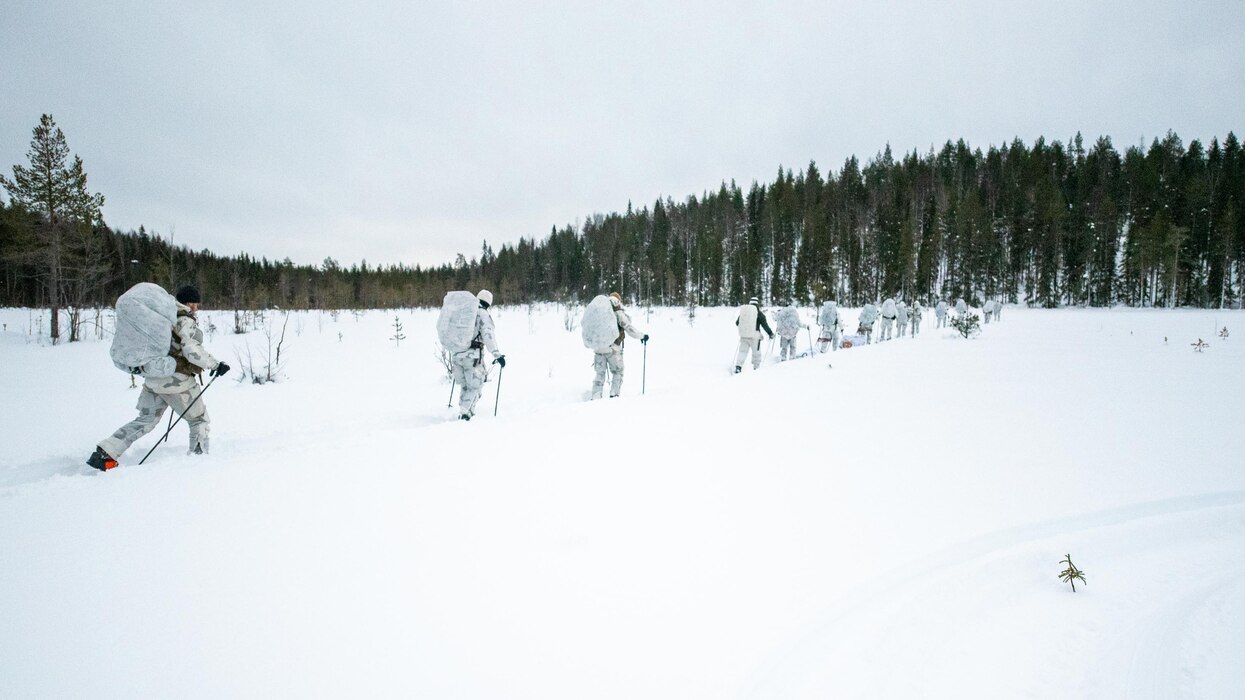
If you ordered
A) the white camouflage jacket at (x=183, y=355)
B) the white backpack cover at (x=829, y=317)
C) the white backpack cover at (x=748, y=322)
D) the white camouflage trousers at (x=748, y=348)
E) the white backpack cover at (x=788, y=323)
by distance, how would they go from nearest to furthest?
1. the white camouflage jacket at (x=183, y=355)
2. the white backpack cover at (x=748, y=322)
3. the white camouflage trousers at (x=748, y=348)
4. the white backpack cover at (x=788, y=323)
5. the white backpack cover at (x=829, y=317)

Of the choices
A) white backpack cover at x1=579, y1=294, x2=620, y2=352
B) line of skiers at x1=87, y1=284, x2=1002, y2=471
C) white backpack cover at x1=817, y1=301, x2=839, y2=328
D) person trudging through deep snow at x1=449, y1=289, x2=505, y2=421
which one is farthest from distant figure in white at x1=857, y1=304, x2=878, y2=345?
person trudging through deep snow at x1=449, y1=289, x2=505, y2=421

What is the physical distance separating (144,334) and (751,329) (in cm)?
1101

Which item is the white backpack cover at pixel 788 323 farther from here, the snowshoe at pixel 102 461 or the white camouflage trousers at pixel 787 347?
the snowshoe at pixel 102 461

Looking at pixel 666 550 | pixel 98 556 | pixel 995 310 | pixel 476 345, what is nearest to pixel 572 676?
pixel 666 550

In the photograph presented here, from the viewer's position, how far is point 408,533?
104 inches

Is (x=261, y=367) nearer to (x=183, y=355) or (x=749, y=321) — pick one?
(x=183, y=355)

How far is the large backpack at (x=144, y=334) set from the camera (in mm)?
4488

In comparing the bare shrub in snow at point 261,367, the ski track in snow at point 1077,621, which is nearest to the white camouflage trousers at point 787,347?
the ski track in snow at point 1077,621

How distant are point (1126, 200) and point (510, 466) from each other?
69.0 m

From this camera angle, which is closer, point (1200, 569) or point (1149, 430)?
point (1200, 569)

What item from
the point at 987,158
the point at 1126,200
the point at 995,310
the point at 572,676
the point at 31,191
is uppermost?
the point at 987,158

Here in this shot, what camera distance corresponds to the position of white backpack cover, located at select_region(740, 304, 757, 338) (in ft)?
39.4

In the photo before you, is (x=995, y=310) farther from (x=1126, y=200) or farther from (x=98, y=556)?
(x=1126, y=200)

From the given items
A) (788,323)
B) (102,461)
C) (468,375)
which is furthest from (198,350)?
(788,323)
